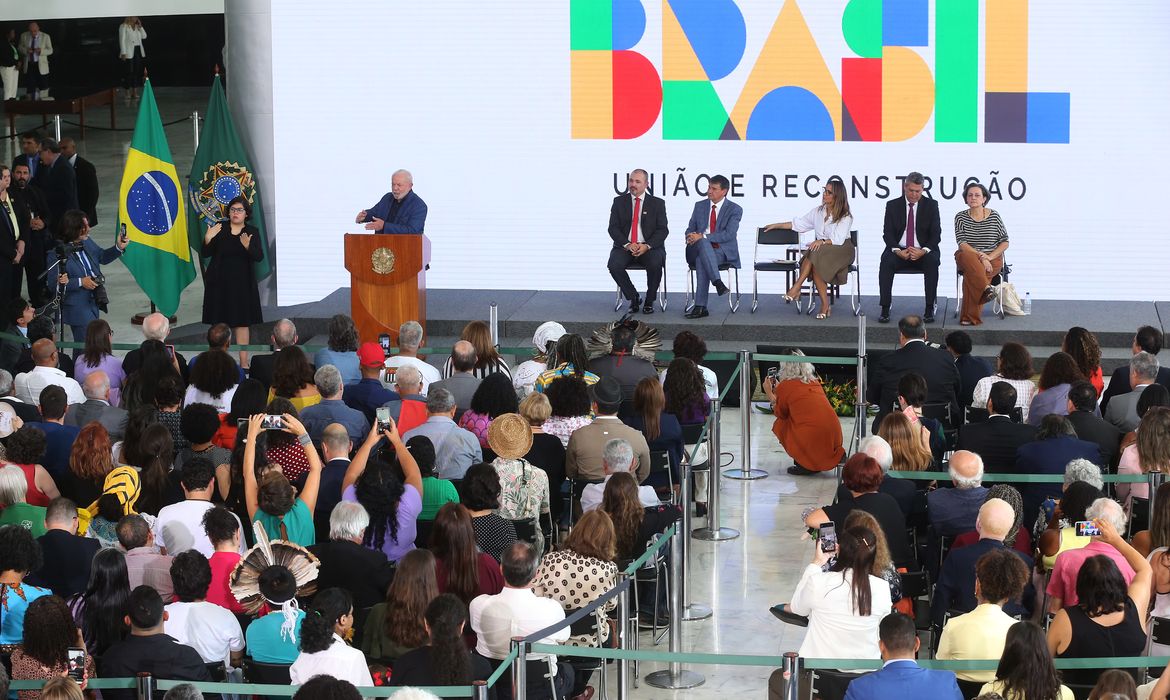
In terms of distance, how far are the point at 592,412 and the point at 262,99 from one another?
6557 millimetres

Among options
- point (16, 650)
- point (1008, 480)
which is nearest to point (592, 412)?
point (1008, 480)

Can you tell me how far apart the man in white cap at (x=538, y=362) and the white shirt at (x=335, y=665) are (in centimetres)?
389

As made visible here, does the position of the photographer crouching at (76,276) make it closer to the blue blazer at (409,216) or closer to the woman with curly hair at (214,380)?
the blue blazer at (409,216)

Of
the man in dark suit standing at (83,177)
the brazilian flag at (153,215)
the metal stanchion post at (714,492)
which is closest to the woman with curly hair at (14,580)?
the metal stanchion post at (714,492)

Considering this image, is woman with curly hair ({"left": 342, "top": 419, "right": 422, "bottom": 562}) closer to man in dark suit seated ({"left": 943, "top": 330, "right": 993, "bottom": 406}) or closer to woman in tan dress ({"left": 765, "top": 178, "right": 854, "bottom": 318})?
man in dark suit seated ({"left": 943, "top": 330, "right": 993, "bottom": 406})

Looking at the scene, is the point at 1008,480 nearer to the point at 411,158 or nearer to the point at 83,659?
the point at 83,659

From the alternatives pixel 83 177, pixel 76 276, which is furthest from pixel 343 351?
pixel 83 177

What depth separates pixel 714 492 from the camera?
896cm

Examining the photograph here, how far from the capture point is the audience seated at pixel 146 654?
5.47 meters

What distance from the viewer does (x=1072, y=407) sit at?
27.2 ft

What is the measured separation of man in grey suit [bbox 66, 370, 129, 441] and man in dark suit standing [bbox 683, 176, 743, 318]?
564cm

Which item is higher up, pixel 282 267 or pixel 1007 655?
pixel 282 267

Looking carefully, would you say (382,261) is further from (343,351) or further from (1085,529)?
(1085,529)

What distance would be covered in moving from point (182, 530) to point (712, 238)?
23.4 feet
